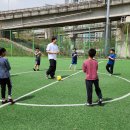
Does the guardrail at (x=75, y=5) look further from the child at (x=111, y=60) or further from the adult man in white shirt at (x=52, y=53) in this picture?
the adult man in white shirt at (x=52, y=53)

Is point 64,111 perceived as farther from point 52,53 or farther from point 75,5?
point 75,5

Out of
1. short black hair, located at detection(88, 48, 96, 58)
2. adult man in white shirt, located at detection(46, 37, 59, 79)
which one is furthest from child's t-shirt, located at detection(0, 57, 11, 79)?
adult man in white shirt, located at detection(46, 37, 59, 79)

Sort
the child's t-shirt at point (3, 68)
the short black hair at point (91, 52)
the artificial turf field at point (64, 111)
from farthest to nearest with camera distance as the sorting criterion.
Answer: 1. the child's t-shirt at point (3, 68)
2. the short black hair at point (91, 52)
3. the artificial turf field at point (64, 111)

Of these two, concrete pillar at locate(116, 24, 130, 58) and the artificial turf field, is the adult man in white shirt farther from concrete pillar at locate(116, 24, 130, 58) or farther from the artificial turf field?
concrete pillar at locate(116, 24, 130, 58)

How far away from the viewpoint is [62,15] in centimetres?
4731

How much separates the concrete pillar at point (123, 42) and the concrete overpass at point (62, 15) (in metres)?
3.49

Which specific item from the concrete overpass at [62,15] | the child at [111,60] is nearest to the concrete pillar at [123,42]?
the concrete overpass at [62,15]

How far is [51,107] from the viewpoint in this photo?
8.08 meters

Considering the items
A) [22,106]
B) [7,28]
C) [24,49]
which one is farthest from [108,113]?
[7,28]

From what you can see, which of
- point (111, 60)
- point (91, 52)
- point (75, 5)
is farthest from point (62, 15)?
point (91, 52)

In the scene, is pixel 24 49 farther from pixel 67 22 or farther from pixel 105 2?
pixel 105 2

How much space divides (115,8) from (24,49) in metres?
14.4

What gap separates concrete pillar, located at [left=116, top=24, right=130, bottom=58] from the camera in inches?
1422

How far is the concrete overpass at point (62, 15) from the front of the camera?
137ft
